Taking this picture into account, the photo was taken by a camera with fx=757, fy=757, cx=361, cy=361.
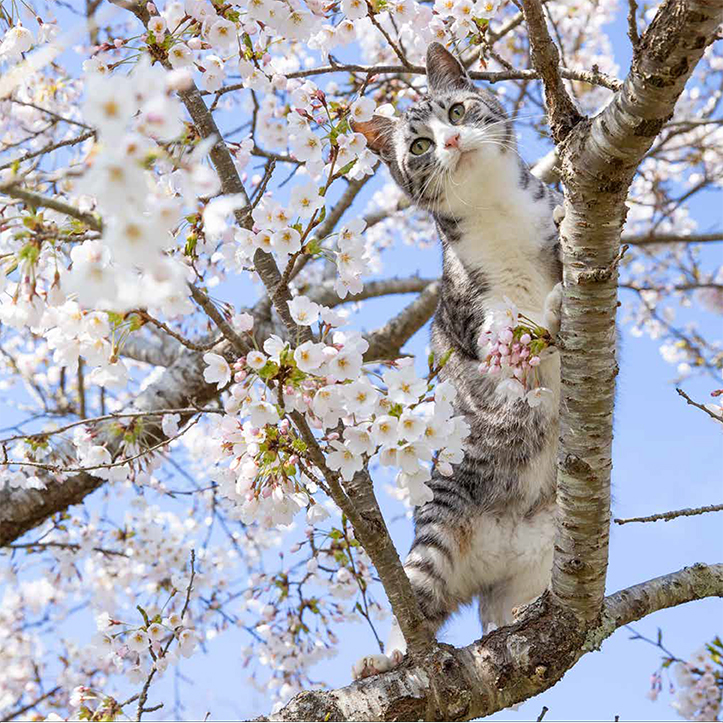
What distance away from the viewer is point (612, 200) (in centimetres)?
217

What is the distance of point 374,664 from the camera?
9.54 ft

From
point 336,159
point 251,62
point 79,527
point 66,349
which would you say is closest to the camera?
point 66,349

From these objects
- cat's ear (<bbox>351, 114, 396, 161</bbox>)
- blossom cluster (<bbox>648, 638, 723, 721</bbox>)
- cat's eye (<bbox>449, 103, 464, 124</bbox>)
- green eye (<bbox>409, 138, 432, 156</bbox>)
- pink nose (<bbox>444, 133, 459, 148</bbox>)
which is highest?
cat's ear (<bbox>351, 114, 396, 161</bbox>)

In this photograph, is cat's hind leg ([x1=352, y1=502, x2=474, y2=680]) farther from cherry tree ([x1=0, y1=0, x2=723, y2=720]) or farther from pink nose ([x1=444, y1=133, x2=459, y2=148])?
pink nose ([x1=444, y1=133, x2=459, y2=148])

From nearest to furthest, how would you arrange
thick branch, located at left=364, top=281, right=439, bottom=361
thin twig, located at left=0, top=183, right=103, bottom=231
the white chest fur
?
thin twig, located at left=0, top=183, right=103, bottom=231
the white chest fur
thick branch, located at left=364, top=281, right=439, bottom=361

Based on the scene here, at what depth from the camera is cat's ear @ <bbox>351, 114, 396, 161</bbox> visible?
409cm

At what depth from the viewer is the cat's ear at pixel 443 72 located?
4.13 meters

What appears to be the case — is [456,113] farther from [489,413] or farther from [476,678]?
[476,678]

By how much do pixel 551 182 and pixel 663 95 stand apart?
12.1ft

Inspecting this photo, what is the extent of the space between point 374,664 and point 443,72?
10.2ft

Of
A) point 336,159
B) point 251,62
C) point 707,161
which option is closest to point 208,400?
point 251,62

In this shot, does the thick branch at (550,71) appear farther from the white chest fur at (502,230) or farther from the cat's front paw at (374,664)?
the cat's front paw at (374,664)

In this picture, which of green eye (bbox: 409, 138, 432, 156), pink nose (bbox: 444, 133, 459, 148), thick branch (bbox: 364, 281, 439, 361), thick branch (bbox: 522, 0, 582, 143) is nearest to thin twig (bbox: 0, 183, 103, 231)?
thick branch (bbox: 522, 0, 582, 143)

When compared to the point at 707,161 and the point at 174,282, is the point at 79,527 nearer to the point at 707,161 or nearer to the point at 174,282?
the point at 174,282
